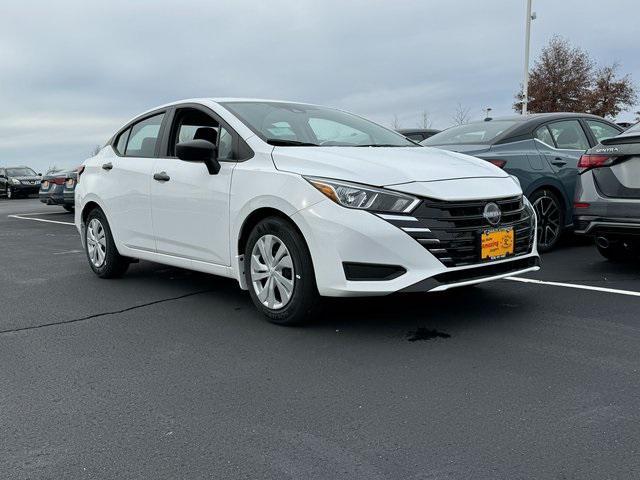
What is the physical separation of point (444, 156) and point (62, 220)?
483 inches

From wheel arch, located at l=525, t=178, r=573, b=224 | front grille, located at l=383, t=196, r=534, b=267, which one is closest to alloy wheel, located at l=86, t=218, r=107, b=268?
front grille, located at l=383, t=196, r=534, b=267

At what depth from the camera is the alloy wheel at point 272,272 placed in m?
4.26

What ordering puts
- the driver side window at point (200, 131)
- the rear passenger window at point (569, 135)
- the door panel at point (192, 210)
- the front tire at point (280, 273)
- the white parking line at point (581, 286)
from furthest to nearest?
the rear passenger window at point (569, 135) < the white parking line at point (581, 286) < the driver side window at point (200, 131) < the door panel at point (192, 210) < the front tire at point (280, 273)

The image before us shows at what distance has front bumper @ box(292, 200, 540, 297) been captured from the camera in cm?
385

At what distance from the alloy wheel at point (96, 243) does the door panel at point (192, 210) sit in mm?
1175

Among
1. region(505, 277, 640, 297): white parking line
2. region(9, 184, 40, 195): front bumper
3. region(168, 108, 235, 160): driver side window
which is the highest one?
region(168, 108, 235, 160): driver side window

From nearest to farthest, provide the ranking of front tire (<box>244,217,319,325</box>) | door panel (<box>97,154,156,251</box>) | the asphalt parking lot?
the asphalt parking lot, front tire (<box>244,217,319,325</box>), door panel (<box>97,154,156,251</box>)

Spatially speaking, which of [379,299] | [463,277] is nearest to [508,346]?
[463,277]

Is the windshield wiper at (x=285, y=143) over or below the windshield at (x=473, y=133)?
below

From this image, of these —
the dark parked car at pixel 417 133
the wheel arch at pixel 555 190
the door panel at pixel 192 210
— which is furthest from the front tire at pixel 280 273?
the dark parked car at pixel 417 133

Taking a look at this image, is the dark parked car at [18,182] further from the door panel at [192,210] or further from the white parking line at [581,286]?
the white parking line at [581,286]

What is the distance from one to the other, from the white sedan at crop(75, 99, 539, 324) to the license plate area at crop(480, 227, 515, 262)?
0.04 feet

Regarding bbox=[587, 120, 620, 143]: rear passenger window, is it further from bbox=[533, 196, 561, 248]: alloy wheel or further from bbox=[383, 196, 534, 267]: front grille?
Answer: bbox=[383, 196, 534, 267]: front grille

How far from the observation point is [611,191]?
5.57 m
